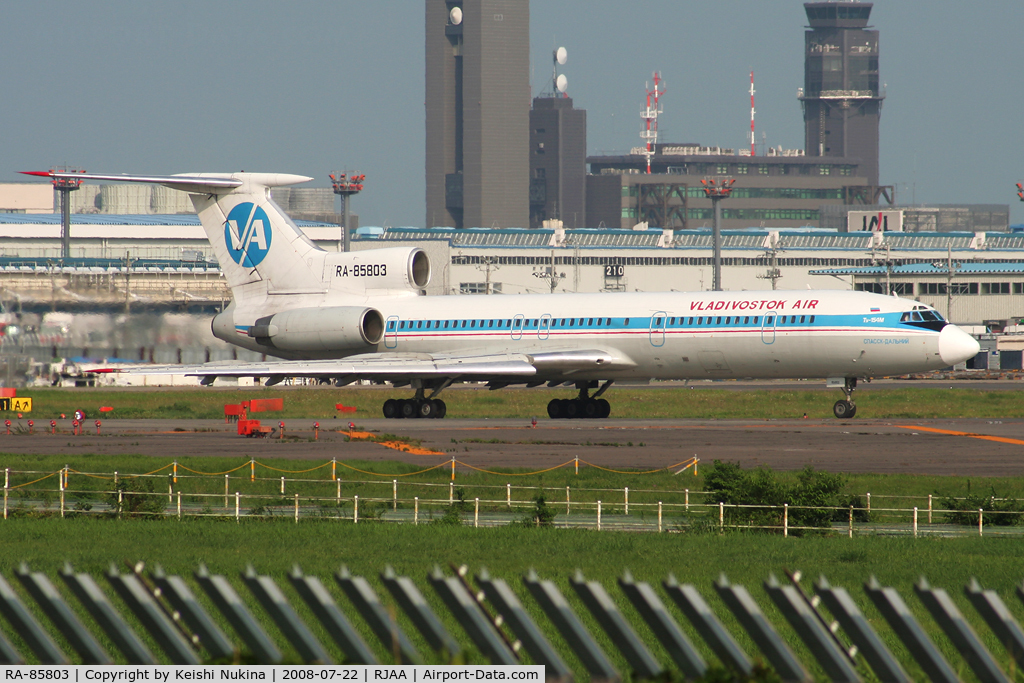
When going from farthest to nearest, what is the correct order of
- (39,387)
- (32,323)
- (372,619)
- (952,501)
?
(39,387)
(32,323)
(952,501)
(372,619)

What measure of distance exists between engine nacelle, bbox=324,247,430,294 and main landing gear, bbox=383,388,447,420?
4897 mm

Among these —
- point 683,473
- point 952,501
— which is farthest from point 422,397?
point 952,501

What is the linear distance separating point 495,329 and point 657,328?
6333mm

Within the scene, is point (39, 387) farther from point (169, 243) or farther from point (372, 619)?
point (169, 243)

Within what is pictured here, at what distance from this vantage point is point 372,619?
227 inches

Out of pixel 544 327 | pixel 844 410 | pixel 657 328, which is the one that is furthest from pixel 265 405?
pixel 844 410

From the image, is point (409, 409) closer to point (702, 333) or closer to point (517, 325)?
point (517, 325)

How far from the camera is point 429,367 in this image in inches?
1601

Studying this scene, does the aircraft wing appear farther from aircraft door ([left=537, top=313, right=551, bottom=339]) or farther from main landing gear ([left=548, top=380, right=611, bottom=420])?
main landing gear ([left=548, top=380, right=611, bottom=420])

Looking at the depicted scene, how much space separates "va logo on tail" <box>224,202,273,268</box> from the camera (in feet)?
151

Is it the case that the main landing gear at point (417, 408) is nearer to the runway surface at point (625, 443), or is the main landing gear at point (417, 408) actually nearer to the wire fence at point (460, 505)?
the runway surface at point (625, 443)

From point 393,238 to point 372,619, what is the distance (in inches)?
5825

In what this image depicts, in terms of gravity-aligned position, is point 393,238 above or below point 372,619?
above

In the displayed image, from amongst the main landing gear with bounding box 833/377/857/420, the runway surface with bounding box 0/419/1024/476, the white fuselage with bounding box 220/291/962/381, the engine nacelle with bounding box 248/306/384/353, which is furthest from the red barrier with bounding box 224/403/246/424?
the main landing gear with bounding box 833/377/857/420
